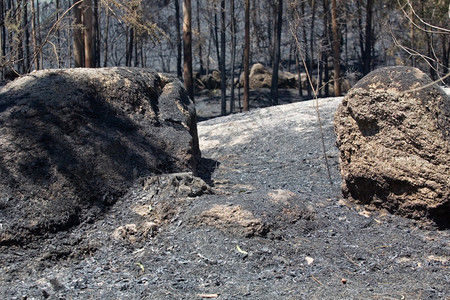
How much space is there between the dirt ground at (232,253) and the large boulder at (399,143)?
0.70 feet

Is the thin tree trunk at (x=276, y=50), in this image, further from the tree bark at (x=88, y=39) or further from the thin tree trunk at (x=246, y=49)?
the tree bark at (x=88, y=39)

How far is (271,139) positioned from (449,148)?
4.99 m

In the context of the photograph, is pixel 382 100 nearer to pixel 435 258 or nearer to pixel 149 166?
pixel 435 258

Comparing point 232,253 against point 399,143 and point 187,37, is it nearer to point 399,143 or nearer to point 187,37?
point 399,143

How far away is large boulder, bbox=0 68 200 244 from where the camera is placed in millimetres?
4719

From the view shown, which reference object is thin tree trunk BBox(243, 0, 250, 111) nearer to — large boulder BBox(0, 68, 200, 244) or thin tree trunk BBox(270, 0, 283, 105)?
thin tree trunk BBox(270, 0, 283, 105)

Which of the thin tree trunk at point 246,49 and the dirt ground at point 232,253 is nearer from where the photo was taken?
the dirt ground at point 232,253

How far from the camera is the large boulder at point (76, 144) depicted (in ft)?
15.5

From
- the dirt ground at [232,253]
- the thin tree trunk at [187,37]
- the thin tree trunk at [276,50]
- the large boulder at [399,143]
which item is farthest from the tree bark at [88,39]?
the thin tree trunk at [276,50]

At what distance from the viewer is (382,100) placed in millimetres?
5254

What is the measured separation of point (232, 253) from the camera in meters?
4.25

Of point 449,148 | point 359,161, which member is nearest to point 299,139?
point 359,161

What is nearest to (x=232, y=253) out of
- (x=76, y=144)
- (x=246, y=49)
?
(x=76, y=144)

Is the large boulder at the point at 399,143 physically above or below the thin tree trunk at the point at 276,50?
below
